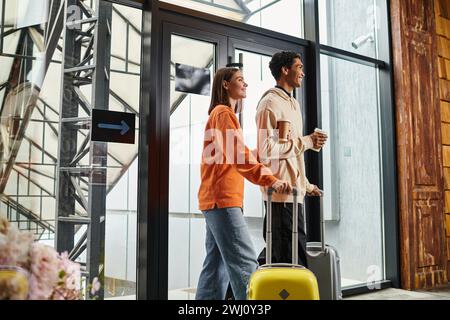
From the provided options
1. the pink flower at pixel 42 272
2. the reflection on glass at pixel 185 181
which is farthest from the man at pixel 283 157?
the pink flower at pixel 42 272

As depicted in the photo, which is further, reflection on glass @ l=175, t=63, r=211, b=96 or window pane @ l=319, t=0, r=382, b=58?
window pane @ l=319, t=0, r=382, b=58

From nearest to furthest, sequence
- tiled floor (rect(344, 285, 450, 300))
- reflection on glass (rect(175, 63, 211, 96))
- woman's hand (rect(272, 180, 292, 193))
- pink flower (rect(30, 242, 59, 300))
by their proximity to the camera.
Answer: pink flower (rect(30, 242, 59, 300))
woman's hand (rect(272, 180, 292, 193))
reflection on glass (rect(175, 63, 211, 96))
tiled floor (rect(344, 285, 450, 300))

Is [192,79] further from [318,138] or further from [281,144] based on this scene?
[318,138]

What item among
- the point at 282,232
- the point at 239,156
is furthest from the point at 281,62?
the point at 282,232

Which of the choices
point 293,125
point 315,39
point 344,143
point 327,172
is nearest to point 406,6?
point 315,39

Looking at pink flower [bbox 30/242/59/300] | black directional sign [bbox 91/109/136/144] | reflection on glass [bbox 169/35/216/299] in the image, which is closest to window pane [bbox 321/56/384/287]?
reflection on glass [bbox 169/35/216/299]

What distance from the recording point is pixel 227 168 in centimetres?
241

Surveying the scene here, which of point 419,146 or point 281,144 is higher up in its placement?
point 419,146

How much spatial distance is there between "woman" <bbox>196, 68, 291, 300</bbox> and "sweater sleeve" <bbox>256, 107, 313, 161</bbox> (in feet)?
0.48

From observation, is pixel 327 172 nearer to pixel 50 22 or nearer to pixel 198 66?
pixel 198 66

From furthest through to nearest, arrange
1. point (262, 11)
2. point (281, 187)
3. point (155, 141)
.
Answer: point (262, 11) < point (155, 141) < point (281, 187)

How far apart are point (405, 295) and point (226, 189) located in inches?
74.2

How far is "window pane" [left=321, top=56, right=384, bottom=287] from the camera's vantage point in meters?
3.53

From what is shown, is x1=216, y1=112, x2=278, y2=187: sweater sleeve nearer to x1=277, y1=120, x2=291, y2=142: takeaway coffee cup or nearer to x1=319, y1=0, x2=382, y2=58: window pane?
x1=277, y1=120, x2=291, y2=142: takeaway coffee cup
